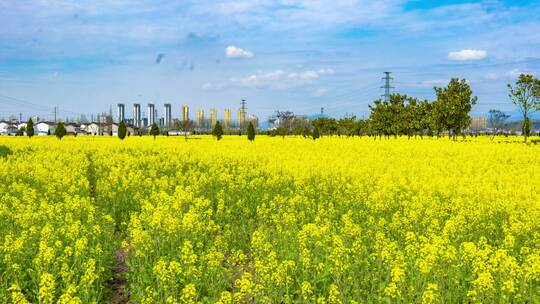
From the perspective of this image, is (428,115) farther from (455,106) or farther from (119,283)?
(119,283)

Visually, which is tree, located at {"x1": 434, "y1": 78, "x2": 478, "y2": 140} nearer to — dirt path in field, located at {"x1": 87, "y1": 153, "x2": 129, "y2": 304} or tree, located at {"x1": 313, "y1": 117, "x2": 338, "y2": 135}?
tree, located at {"x1": 313, "y1": 117, "x2": 338, "y2": 135}

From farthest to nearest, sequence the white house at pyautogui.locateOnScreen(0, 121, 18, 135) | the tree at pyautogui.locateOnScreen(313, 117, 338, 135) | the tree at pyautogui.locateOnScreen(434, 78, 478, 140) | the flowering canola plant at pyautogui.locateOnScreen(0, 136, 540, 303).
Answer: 1. the white house at pyautogui.locateOnScreen(0, 121, 18, 135)
2. the tree at pyautogui.locateOnScreen(313, 117, 338, 135)
3. the tree at pyautogui.locateOnScreen(434, 78, 478, 140)
4. the flowering canola plant at pyautogui.locateOnScreen(0, 136, 540, 303)

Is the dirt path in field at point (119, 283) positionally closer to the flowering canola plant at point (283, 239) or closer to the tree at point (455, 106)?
the flowering canola plant at point (283, 239)

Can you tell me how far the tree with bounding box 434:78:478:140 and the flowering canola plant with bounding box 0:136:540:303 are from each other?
40430mm

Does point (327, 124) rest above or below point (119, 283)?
above

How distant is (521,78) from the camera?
203ft

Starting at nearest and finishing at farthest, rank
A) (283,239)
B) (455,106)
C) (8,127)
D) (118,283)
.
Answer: (118,283) → (283,239) → (455,106) → (8,127)

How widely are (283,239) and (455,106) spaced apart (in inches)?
2225

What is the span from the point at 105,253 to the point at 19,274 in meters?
1.84

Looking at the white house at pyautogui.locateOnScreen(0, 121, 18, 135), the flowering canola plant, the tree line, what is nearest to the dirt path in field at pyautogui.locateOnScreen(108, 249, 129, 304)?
the flowering canola plant

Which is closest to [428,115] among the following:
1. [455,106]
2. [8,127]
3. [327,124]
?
[455,106]

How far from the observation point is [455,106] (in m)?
61.5

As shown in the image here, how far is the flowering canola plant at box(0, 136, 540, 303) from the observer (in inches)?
283

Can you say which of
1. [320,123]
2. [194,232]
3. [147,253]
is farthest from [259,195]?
[320,123]
